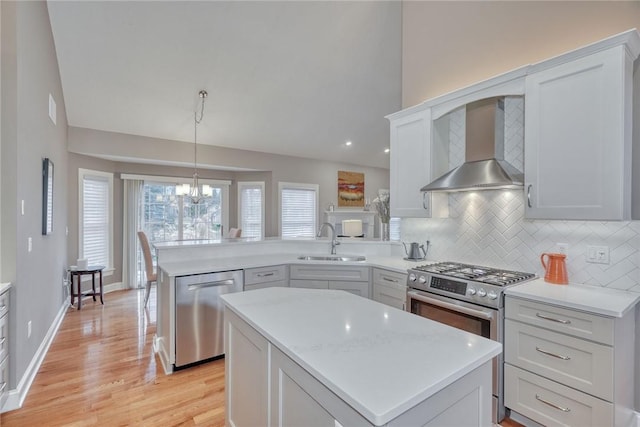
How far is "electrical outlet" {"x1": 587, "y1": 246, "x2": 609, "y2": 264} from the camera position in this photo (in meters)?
2.16

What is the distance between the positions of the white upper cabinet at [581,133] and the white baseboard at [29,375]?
3.91 m

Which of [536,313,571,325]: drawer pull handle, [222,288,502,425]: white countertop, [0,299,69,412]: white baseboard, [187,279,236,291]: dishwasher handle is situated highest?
[222,288,502,425]: white countertop

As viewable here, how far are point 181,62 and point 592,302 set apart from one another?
4.38 metres

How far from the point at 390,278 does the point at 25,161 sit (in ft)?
10.5

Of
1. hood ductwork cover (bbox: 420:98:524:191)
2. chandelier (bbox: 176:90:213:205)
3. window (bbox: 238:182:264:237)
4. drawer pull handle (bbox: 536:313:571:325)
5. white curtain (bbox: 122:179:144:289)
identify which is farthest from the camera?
window (bbox: 238:182:264:237)

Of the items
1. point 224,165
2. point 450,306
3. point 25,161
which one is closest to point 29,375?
point 25,161

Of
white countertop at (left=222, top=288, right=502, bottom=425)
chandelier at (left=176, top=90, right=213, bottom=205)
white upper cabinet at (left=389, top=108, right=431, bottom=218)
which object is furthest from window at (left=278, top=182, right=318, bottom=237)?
white countertop at (left=222, top=288, right=502, bottom=425)

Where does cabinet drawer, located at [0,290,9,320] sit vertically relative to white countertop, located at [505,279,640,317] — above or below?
below

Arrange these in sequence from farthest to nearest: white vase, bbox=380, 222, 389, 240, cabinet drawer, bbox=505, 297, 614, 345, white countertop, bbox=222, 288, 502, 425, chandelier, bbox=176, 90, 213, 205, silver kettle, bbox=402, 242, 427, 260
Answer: chandelier, bbox=176, 90, 213, 205
white vase, bbox=380, 222, 389, 240
silver kettle, bbox=402, 242, 427, 260
cabinet drawer, bbox=505, 297, 614, 345
white countertop, bbox=222, 288, 502, 425

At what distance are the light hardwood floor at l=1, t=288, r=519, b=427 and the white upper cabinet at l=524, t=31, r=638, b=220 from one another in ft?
5.01

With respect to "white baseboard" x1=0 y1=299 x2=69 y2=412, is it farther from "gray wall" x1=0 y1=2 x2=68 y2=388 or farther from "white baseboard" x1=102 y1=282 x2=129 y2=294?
"white baseboard" x1=102 y1=282 x2=129 y2=294

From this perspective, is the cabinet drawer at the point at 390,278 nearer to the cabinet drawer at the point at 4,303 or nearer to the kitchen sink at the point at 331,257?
the kitchen sink at the point at 331,257

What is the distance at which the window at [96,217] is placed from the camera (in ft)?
16.4

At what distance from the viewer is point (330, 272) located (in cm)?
326
